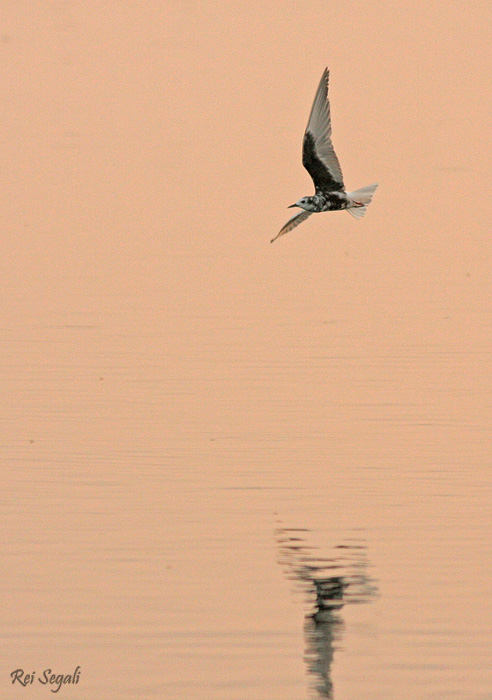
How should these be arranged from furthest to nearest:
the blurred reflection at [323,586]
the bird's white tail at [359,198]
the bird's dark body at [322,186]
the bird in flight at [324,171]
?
the bird's dark body at [322,186] < the bird in flight at [324,171] < the bird's white tail at [359,198] < the blurred reflection at [323,586]

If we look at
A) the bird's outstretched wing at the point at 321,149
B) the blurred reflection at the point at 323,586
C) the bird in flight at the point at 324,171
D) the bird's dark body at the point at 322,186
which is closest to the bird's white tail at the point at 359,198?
the bird in flight at the point at 324,171

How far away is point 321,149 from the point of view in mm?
30516

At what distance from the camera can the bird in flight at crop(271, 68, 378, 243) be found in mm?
30203

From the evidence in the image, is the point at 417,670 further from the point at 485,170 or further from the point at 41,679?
the point at 485,170

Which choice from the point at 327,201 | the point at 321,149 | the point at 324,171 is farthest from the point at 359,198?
the point at 321,149

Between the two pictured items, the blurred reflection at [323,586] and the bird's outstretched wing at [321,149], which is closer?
the blurred reflection at [323,586]

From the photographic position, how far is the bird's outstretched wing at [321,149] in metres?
30.2

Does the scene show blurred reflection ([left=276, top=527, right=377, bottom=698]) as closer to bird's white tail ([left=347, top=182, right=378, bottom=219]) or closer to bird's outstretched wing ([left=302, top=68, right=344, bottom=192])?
bird's white tail ([left=347, top=182, right=378, bottom=219])

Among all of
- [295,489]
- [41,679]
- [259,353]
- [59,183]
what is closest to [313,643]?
[41,679]

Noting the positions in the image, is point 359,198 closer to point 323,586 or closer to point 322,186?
point 322,186

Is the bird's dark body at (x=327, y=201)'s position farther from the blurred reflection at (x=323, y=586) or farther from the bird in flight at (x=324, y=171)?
the blurred reflection at (x=323, y=586)

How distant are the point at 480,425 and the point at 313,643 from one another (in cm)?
1173

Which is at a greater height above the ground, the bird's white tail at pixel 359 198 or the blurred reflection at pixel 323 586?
the bird's white tail at pixel 359 198

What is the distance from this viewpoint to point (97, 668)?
61.1ft
